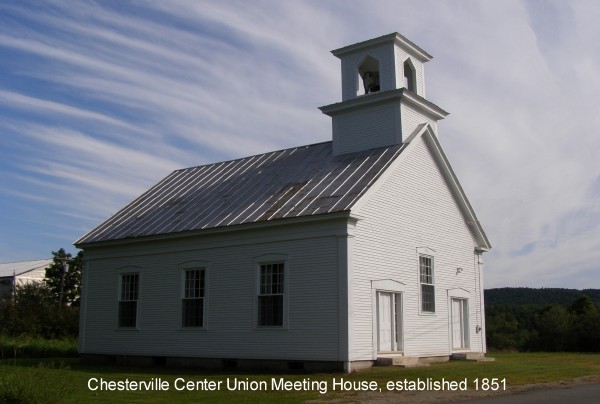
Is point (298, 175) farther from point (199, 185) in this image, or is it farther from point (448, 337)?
point (448, 337)

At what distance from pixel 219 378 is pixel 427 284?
8.89 meters

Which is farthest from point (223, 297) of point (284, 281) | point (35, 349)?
point (35, 349)

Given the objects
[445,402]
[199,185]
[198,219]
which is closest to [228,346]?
[198,219]

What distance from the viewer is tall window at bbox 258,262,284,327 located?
22.0 m

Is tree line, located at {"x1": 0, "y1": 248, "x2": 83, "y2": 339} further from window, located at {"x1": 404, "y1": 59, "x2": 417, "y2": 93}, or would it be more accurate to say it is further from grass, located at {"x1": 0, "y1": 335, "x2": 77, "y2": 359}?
window, located at {"x1": 404, "y1": 59, "x2": 417, "y2": 93}

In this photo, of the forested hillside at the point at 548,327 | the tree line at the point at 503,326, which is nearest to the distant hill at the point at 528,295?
A: the forested hillside at the point at 548,327

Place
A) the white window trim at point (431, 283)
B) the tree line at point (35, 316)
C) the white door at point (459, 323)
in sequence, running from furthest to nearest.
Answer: the tree line at point (35, 316), the white door at point (459, 323), the white window trim at point (431, 283)

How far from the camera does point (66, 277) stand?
5956cm

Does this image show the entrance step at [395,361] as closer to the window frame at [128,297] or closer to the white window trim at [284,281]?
the white window trim at [284,281]

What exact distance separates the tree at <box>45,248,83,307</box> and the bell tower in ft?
128

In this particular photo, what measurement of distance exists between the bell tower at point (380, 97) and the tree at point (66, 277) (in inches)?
1532

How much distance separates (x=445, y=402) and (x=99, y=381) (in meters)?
9.59

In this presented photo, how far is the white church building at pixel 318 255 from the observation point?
69.2ft

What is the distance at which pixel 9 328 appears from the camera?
134ft
